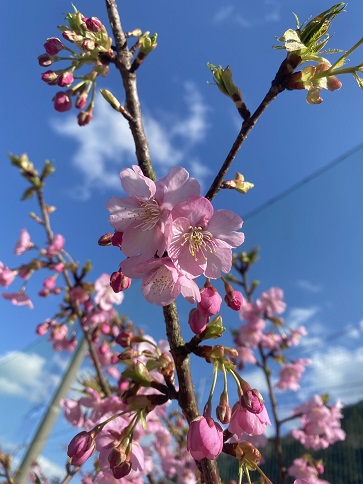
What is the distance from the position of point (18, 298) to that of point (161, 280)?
159 centimetres

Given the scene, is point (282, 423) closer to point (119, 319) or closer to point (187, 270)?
point (119, 319)

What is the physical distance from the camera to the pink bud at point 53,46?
923mm

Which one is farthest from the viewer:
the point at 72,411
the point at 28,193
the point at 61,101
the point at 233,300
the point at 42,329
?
the point at 28,193

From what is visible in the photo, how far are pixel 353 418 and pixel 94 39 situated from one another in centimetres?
324

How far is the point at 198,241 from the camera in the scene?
620 millimetres

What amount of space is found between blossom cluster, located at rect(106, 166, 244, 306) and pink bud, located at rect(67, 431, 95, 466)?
10.6 inches

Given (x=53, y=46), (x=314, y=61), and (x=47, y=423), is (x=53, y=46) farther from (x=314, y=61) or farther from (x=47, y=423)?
(x=47, y=423)

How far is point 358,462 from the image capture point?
2902mm

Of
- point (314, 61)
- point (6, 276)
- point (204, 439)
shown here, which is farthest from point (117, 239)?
point (6, 276)

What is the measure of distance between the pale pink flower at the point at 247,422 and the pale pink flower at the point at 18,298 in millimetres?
1577

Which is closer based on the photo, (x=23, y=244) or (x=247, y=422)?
(x=247, y=422)

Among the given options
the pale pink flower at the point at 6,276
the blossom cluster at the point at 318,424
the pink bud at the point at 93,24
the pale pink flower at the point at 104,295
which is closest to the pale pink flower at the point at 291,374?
the blossom cluster at the point at 318,424

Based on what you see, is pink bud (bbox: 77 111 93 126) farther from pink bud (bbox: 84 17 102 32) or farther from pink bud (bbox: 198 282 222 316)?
pink bud (bbox: 198 282 222 316)

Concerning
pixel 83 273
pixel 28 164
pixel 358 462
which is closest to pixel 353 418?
pixel 358 462
